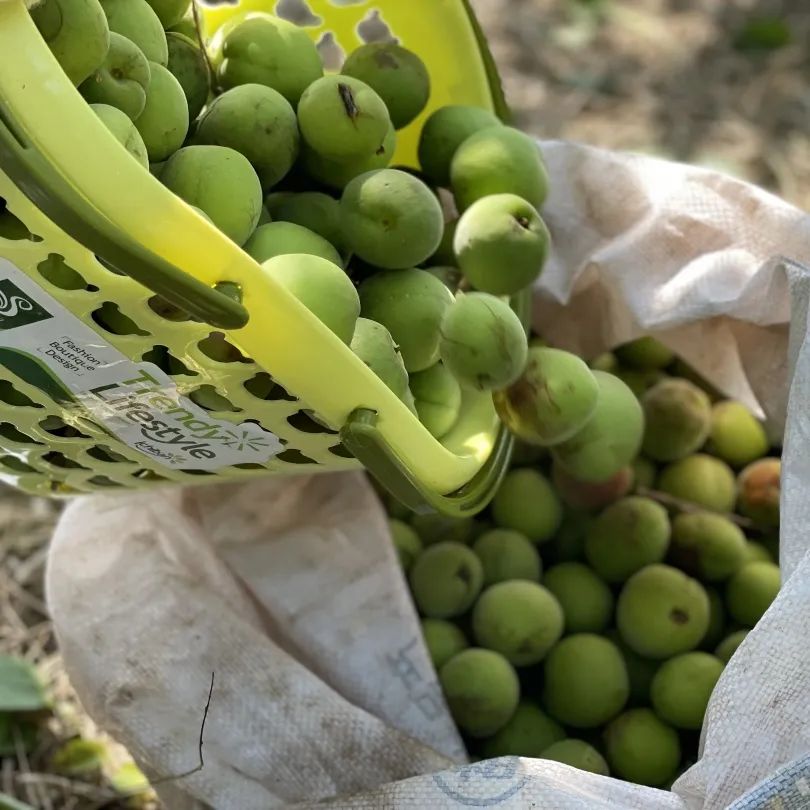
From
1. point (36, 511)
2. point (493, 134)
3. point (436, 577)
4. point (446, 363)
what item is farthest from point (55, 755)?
point (493, 134)

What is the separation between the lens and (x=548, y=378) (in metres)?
0.90

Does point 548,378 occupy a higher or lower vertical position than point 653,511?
higher

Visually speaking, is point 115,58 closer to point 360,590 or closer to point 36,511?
point 360,590

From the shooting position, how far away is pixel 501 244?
2.88 feet

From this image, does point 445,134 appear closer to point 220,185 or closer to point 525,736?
point 220,185

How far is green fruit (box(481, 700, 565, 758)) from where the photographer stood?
1018 mm

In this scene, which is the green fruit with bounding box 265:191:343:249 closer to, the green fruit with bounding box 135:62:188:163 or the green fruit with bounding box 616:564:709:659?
the green fruit with bounding box 135:62:188:163

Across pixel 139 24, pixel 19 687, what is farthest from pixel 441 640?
pixel 139 24

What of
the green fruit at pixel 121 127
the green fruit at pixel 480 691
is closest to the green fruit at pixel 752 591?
the green fruit at pixel 480 691

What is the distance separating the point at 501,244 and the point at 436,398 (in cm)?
14

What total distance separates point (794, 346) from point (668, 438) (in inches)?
10.3

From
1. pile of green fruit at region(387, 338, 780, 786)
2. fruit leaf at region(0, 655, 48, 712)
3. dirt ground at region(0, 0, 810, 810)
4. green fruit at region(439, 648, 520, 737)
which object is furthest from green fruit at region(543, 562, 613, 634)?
dirt ground at region(0, 0, 810, 810)

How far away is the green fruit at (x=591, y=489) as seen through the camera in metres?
1.12

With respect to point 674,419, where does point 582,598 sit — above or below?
below
